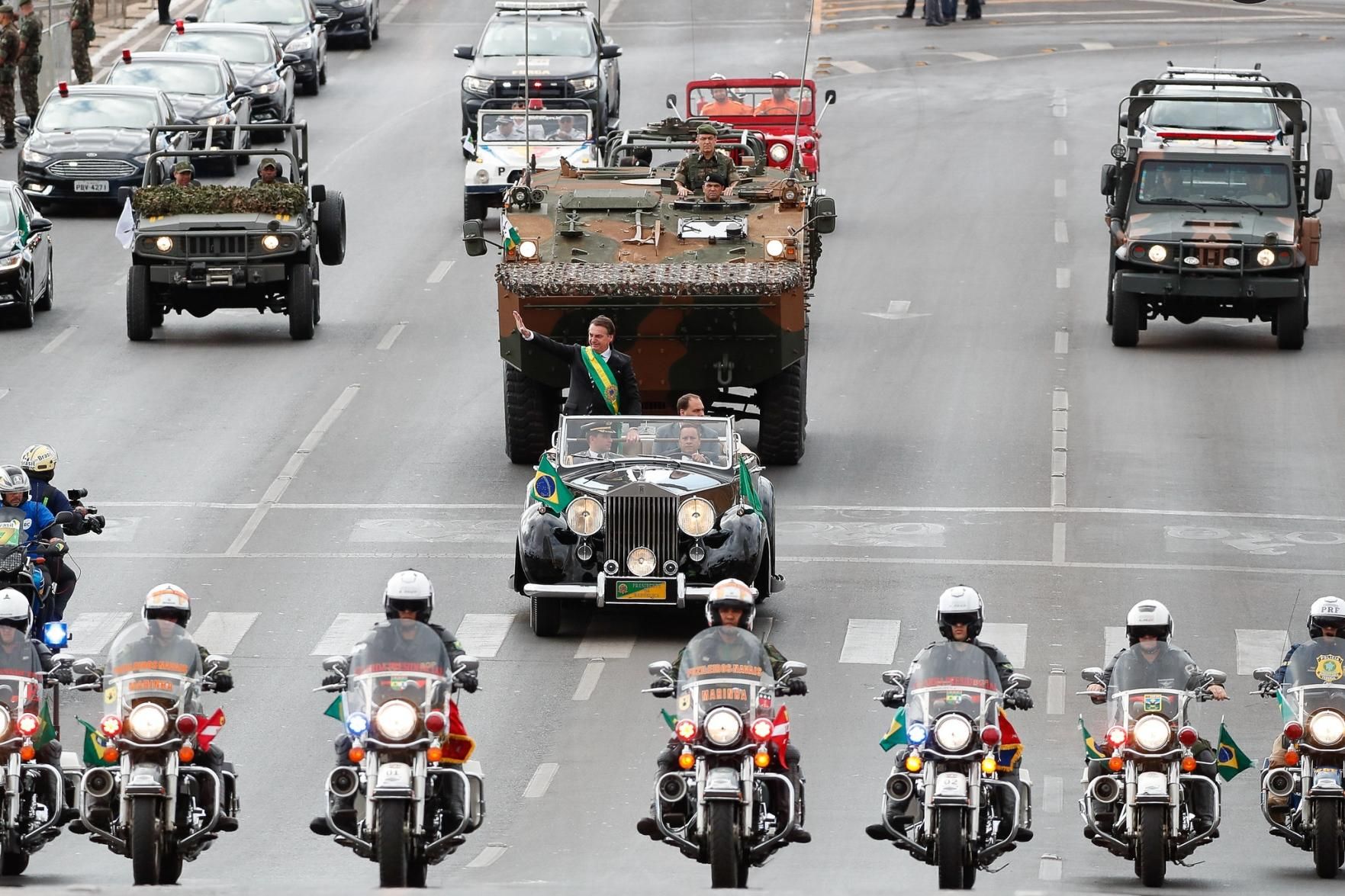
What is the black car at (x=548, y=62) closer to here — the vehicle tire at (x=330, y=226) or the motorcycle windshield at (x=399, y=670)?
the vehicle tire at (x=330, y=226)

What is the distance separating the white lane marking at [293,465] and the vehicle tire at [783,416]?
4.01m

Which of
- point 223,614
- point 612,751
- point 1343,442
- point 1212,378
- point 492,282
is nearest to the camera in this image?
point 612,751

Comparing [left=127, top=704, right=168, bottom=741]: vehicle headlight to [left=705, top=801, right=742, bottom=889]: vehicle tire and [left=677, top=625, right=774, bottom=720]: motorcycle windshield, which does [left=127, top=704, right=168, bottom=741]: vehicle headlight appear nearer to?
[left=677, top=625, right=774, bottom=720]: motorcycle windshield

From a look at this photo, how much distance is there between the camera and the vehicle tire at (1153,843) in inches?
555

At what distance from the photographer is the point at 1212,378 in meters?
30.8

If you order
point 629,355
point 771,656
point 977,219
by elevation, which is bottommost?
point 977,219

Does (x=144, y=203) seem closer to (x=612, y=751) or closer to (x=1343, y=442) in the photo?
(x=1343, y=442)

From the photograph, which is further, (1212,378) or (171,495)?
(1212,378)

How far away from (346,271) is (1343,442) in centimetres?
1352

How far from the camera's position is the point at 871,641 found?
20250 mm

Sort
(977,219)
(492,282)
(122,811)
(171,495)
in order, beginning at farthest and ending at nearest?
(977,219)
(492,282)
(171,495)
(122,811)

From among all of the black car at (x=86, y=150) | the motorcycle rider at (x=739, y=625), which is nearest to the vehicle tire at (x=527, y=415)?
the motorcycle rider at (x=739, y=625)

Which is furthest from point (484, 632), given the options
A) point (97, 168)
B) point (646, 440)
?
point (97, 168)

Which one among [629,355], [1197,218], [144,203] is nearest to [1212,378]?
[1197,218]
